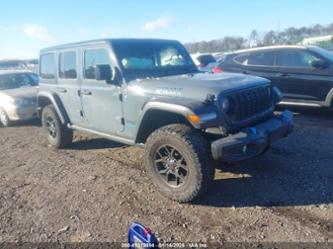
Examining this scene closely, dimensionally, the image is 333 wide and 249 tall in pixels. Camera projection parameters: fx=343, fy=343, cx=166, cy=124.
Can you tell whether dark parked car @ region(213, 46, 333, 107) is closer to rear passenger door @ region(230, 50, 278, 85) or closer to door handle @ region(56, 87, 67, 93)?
rear passenger door @ region(230, 50, 278, 85)

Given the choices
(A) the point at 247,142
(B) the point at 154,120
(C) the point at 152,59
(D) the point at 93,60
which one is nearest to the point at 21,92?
(D) the point at 93,60

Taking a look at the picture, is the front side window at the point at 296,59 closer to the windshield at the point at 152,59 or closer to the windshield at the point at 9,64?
the windshield at the point at 152,59

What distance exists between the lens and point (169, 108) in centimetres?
393

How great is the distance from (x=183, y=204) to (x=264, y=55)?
216 inches

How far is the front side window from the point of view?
25.3ft

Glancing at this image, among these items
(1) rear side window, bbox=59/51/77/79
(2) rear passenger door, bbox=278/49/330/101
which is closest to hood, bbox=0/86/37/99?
(1) rear side window, bbox=59/51/77/79

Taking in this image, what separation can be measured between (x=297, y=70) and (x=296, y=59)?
0.28 meters

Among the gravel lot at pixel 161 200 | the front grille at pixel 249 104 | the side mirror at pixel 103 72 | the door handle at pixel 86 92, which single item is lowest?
the gravel lot at pixel 161 200

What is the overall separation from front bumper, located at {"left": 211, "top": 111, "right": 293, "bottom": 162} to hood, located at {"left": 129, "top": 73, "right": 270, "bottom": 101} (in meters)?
0.52

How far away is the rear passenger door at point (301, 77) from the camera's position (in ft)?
24.4

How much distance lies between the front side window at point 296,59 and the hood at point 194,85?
12.2 feet

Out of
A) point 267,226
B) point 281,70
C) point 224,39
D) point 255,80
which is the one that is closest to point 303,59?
point 281,70

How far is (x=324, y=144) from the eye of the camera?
227 inches

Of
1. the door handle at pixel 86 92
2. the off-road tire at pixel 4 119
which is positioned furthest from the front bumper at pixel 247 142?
the off-road tire at pixel 4 119
